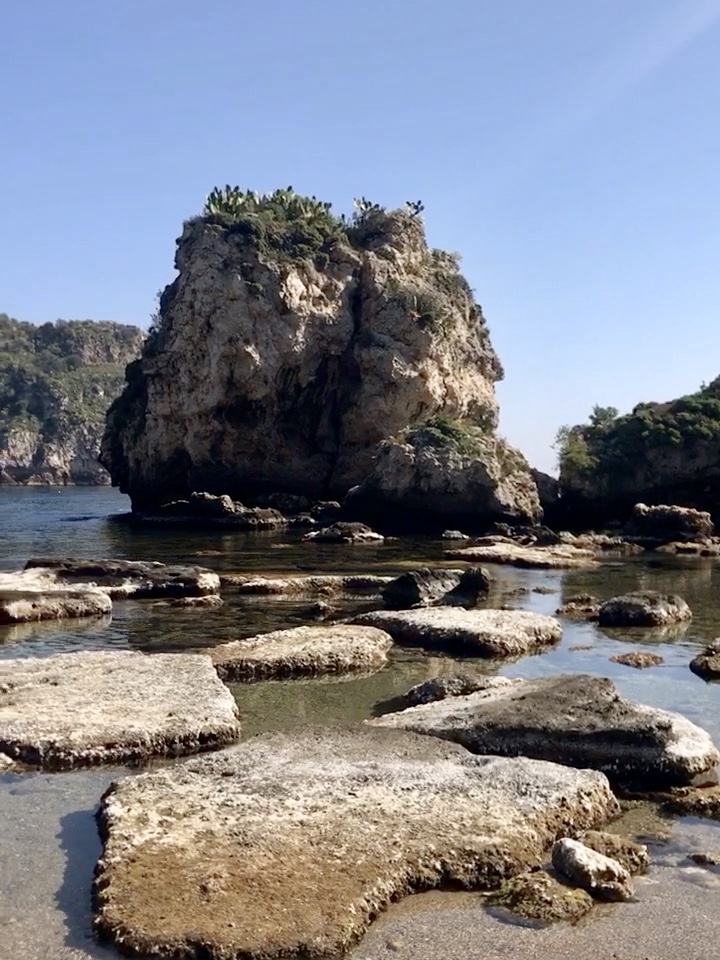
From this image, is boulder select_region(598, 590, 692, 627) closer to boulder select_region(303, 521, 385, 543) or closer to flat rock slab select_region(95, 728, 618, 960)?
flat rock slab select_region(95, 728, 618, 960)

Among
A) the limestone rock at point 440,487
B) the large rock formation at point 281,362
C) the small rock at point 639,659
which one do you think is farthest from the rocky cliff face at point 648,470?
the small rock at point 639,659

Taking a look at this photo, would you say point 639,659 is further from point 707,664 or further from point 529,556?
point 529,556

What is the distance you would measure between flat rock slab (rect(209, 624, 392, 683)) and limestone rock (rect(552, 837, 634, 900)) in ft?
29.9

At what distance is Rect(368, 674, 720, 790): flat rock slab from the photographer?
11.9 metres

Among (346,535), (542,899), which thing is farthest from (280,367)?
(542,899)

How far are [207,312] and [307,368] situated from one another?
324 inches

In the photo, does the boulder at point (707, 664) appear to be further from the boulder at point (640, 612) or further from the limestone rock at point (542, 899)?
the limestone rock at point (542, 899)

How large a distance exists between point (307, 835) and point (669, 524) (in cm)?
4677

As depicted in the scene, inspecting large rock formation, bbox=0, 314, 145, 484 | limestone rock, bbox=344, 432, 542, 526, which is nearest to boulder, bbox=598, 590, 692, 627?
limestone rock, bbox=344, 432, 542, 526

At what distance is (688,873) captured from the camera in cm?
914

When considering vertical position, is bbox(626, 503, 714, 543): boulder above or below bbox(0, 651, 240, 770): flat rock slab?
above

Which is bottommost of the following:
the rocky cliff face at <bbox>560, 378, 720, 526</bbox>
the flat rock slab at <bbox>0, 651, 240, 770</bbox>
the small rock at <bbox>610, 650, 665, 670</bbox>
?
the flat rock slab at <bbox>0, 651, 240, 770</bbox>

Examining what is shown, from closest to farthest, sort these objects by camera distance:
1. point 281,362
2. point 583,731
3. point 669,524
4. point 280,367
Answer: point 583,731
point 669,524
point 281,362
point 280,367

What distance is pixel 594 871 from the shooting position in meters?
8.64
